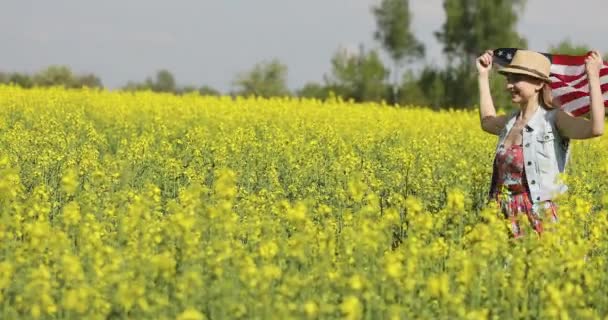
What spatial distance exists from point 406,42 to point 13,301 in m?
42.7

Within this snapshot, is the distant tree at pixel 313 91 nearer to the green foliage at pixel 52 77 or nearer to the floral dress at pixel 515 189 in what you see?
the green foliage at pixel 52 77

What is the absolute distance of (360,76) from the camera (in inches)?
1838

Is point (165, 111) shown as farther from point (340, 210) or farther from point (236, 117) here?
point (340, 210)

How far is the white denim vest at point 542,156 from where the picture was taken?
6.30 m

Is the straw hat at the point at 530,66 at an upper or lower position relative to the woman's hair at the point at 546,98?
upper

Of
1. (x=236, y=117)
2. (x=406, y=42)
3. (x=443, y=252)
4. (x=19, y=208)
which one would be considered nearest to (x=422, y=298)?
(x=443, y=252)

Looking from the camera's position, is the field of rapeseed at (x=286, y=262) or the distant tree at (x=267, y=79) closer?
the field of rapeseed at (x=286, y=262)

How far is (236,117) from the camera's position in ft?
53.9

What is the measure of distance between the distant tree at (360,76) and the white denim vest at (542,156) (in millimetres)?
38672

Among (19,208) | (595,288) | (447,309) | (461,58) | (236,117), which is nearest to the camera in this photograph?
(447,309)

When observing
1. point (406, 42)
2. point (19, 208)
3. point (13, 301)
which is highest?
point (406, 42)

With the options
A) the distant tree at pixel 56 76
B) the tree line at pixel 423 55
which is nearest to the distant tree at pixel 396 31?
the tree line at pixel 423 55

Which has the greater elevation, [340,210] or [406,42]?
[406,42]

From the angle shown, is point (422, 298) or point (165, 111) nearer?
point (422, 298)
